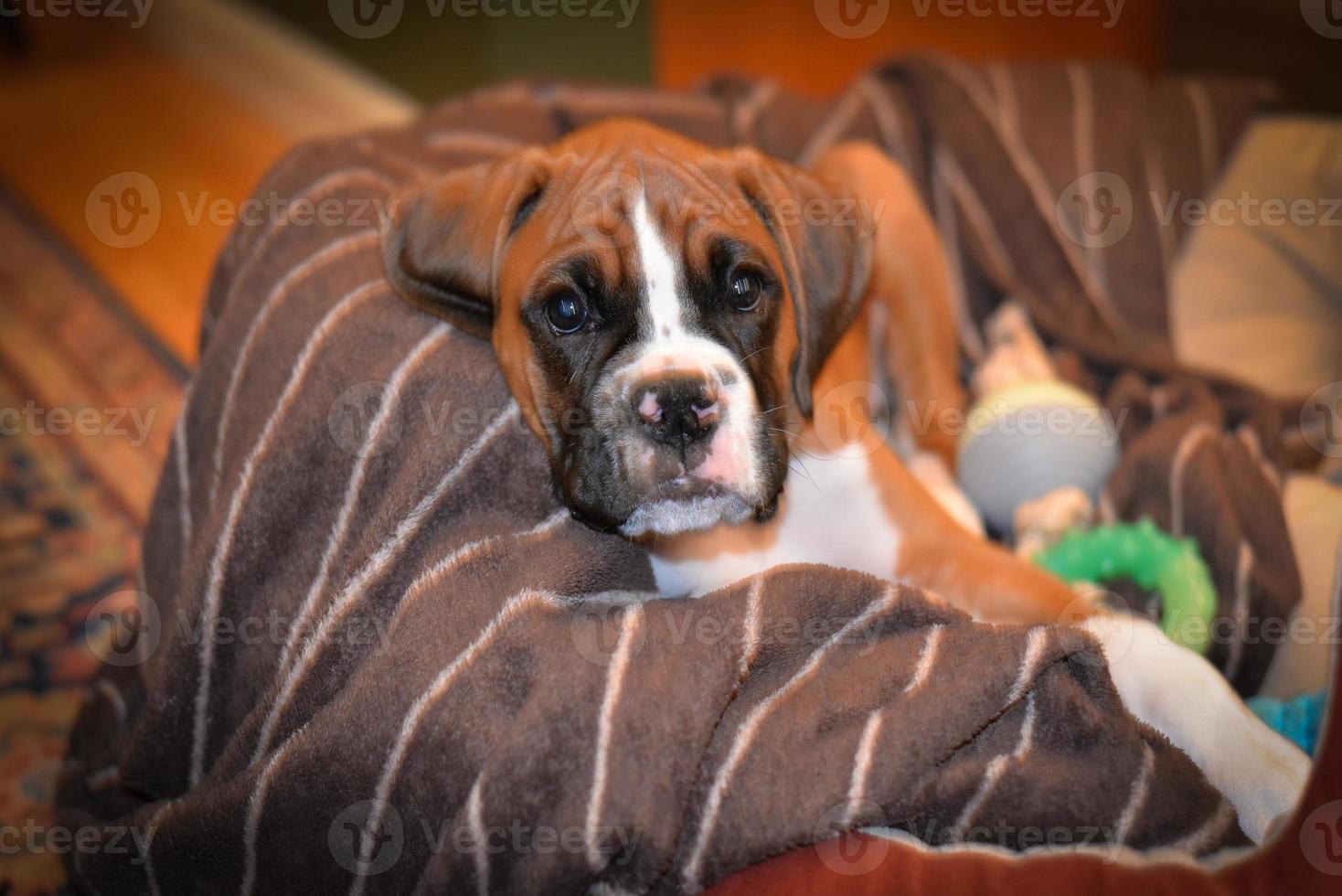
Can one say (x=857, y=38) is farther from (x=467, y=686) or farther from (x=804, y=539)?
(x=467, y=686)

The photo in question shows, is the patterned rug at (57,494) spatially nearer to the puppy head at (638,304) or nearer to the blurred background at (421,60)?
the blurred background at (421,60)

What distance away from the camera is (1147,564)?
8.29 ft

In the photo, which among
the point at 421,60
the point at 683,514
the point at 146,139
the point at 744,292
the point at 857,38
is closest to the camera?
the point at 683,514

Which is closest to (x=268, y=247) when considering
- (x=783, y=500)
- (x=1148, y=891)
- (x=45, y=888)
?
(x=783, y=500)

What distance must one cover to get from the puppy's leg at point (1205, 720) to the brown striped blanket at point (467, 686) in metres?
0.11

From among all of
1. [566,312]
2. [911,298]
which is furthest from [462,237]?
[911,298]

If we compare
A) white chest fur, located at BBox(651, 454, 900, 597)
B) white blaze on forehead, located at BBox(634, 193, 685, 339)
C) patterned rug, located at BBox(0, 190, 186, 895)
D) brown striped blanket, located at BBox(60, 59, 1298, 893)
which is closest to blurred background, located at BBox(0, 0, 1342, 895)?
patterned rug, located at BBox(0, 190, 186, 895)

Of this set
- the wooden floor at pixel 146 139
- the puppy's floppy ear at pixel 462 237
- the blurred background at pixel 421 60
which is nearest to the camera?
the puppy's floppy ear at pixel 462 237

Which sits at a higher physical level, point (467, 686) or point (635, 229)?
point (635, 229)

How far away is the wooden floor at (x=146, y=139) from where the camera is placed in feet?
16.1

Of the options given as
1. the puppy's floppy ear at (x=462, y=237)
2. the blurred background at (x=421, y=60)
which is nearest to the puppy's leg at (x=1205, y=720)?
the puppy's floppy ear at (x=462, y=237)

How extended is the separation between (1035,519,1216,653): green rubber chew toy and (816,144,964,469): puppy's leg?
20.2 inches

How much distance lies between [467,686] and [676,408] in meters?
0.53

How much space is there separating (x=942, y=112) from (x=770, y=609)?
6.75 feet
